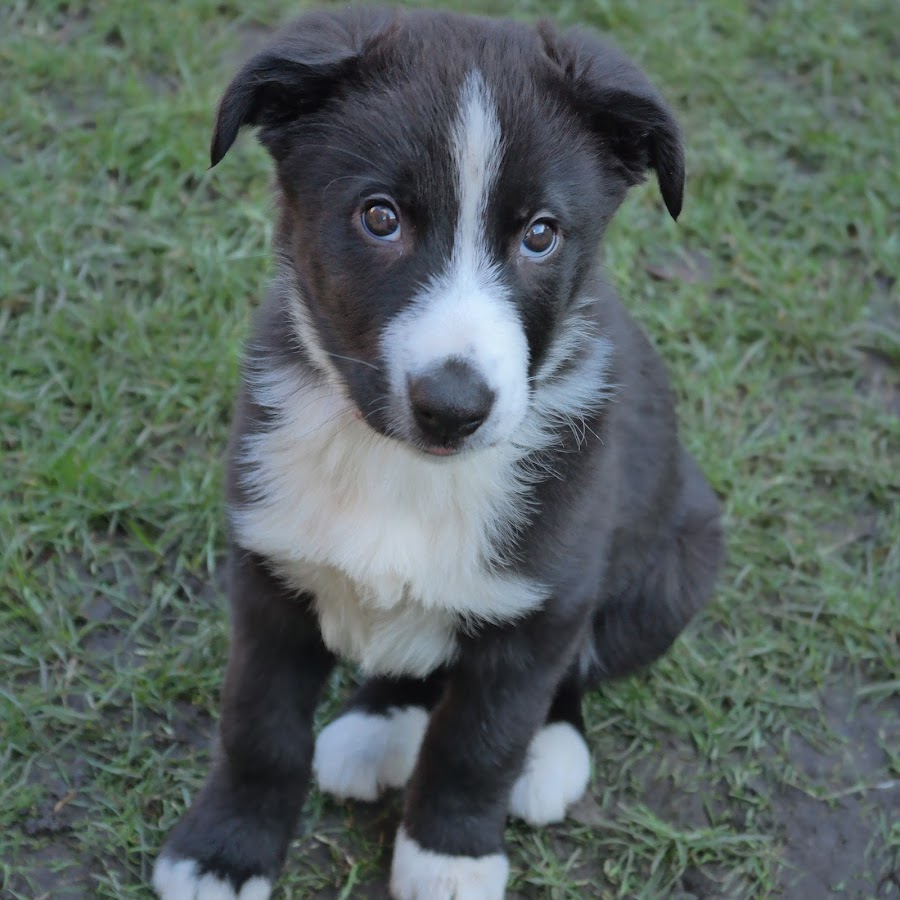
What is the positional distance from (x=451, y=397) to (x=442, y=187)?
0.37 metres

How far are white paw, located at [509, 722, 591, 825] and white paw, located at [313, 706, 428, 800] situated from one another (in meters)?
0.28

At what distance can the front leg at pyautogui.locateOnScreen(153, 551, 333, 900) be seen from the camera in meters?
2.93

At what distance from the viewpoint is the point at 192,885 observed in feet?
9.69

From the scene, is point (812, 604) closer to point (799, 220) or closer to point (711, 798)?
point (711, 798)

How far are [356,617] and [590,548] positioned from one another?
516mm

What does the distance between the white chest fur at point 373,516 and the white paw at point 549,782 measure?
1.96ft

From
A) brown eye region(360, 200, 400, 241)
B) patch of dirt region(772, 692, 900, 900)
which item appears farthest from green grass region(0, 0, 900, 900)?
brown eye region(360, 200, 400, 241)

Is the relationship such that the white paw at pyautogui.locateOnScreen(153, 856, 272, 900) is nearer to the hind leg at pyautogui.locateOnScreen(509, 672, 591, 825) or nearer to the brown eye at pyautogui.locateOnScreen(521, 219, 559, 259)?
the hind leg at pyautogui.locateOnScreen(509, 672, 591, 825)

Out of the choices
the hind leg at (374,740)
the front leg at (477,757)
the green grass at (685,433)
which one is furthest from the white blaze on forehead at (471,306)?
the green grass at (685,433)

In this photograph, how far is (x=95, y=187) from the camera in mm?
4469

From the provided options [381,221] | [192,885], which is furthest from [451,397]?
[192,885]

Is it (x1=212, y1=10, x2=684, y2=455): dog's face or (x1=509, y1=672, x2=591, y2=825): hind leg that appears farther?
(x1=509, y1=672, x2=591, y2=825): hind leg

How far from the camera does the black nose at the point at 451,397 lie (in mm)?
2320

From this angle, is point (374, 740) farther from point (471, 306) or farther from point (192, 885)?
point (471, 306)
